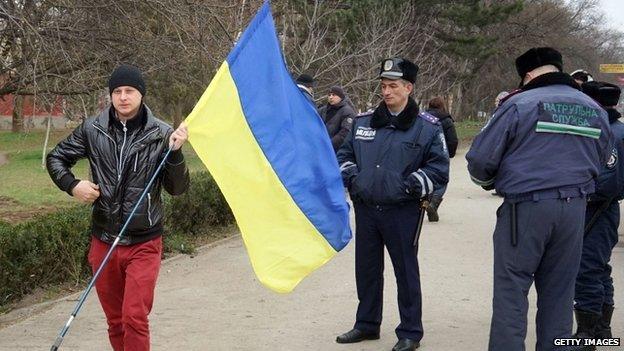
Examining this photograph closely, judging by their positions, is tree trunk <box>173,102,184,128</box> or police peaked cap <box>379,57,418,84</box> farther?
tree trunk <box>173,102,184,128</box>

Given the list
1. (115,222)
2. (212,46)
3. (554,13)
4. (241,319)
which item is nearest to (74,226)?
(241,319)

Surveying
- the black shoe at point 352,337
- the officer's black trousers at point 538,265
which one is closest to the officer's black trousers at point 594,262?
the officer's black trousers at point 538,265

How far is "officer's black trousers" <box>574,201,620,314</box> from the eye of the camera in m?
5.55

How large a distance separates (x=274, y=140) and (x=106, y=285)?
4.19ft

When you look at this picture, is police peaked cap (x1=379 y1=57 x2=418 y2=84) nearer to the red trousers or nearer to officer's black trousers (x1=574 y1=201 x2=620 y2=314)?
officer's black trousers (x1=574 y1=201 x2=620 y2=314)

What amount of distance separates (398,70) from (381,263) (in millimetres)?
1356

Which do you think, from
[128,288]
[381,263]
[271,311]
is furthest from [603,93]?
[128,288]

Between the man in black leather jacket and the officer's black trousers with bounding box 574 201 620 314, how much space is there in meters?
2.74

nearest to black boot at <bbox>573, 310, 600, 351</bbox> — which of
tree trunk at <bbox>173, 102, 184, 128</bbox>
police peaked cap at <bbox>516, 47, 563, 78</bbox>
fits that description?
police peaked cap at <bbox>516, 47, 563, 78</bbox>

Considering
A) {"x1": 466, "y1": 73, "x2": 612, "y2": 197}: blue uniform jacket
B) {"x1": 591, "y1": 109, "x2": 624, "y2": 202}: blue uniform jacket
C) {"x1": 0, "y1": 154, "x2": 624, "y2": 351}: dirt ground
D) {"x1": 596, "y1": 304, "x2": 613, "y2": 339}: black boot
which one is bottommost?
{"x1": 0, "y1": 154, "x2": 624, "y2": 351}: dirt ground

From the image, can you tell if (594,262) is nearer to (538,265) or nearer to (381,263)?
(538,265)

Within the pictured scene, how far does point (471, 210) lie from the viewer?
45.5 ft

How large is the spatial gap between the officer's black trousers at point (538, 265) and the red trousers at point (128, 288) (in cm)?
194

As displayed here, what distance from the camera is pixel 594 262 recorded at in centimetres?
557
